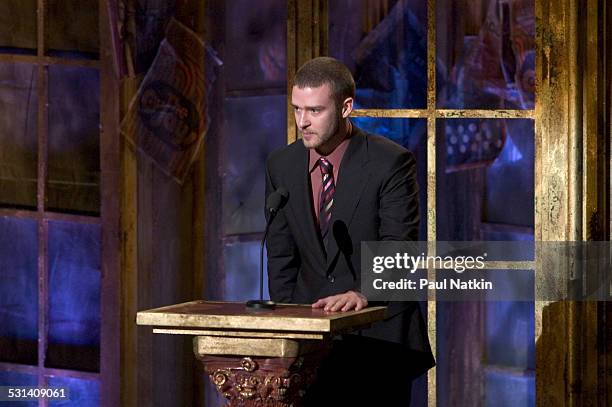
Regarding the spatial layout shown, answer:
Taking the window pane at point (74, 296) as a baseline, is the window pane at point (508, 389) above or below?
below

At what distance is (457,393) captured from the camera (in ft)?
15.6

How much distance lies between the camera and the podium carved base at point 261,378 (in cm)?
293

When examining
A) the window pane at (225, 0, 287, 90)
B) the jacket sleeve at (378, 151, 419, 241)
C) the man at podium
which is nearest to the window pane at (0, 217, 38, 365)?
the window pane at (225, 0, 287, 90)

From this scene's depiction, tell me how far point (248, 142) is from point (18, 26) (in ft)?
3.26

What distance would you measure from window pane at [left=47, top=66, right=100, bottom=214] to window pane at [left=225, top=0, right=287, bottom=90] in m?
0.55

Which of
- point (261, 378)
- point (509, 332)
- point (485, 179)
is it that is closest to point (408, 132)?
point (485, 179)

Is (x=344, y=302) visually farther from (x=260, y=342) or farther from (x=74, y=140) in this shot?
(x=74, y=140)

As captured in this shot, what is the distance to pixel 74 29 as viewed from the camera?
182 inches

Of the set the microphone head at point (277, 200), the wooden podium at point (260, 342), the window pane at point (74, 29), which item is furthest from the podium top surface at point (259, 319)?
the window pane at point (74, 29)

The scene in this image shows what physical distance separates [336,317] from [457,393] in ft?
6.73

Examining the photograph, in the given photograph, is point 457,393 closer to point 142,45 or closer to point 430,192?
point 430,192

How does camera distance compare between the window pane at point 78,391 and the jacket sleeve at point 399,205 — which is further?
the window pane at point 78,391

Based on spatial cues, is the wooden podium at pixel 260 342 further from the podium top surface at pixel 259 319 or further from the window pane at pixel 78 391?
the window pane at pixel 78 391

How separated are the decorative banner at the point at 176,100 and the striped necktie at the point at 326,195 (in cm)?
131
